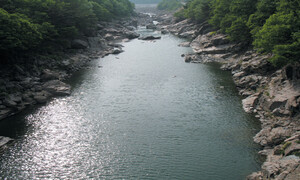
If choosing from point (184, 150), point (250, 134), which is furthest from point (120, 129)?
point (250, 134)

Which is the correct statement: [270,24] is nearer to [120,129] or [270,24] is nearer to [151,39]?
[120,129]

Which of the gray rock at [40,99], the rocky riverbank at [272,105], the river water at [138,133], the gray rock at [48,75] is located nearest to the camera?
the rocky riverbank at [272,105]

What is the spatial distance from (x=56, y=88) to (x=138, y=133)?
19.8m

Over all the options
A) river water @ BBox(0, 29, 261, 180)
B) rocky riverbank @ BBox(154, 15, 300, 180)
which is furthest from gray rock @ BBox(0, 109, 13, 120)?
rocky riverbank @ BBox(154, 15, 300, 180)

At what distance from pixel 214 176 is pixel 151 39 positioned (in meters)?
74.2

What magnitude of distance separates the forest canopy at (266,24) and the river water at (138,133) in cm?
881

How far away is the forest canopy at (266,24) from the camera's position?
34812mm

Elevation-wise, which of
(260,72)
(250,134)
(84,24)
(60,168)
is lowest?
(60,168)

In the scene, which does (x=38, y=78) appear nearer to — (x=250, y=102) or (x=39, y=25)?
(x=39, y=25)

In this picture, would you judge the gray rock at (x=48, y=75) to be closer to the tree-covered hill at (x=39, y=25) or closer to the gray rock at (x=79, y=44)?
the tree-covered hill at (x=39, y=25)

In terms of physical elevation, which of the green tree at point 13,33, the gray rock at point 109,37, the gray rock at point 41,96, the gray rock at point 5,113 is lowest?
the gray rock at point 5,113

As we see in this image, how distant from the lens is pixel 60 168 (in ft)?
80.3

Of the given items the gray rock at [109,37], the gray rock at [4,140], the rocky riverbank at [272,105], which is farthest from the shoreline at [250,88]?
the gray rock at [109,37]

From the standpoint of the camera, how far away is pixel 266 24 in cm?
4112
